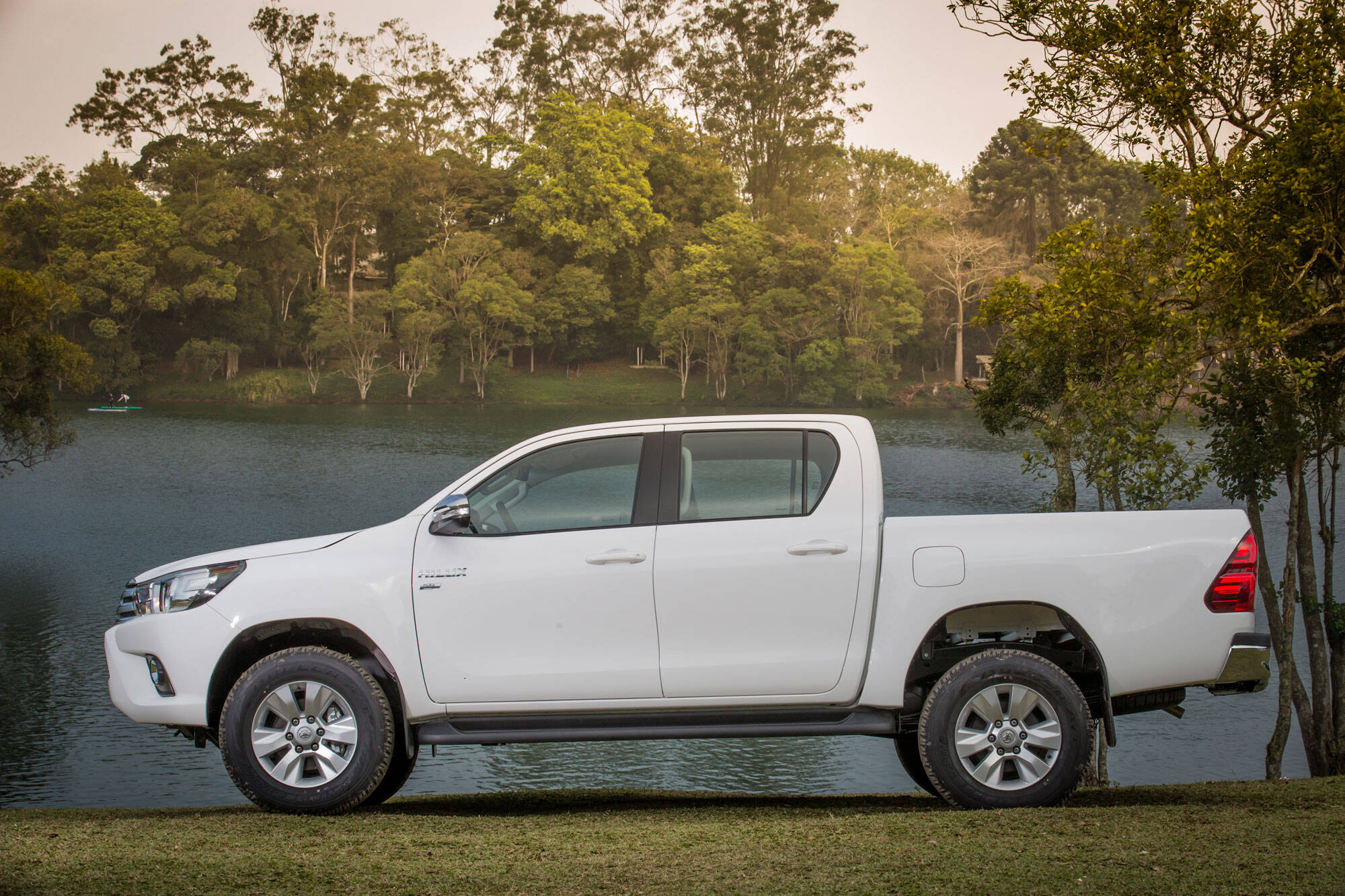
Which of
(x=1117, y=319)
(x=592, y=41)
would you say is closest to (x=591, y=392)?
(x=592, y=41)

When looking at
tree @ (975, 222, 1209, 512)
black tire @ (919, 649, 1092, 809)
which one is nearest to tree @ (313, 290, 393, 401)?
tree @ (975, 222, 1209, 512)

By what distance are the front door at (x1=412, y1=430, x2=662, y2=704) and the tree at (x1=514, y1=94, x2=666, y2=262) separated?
77.8 metres

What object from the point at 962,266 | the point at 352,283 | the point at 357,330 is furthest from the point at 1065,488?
the point at 352,283

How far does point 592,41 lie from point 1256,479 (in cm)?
9604

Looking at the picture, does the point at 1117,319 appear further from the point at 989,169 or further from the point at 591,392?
the point at 989,169

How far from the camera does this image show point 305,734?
210 inches

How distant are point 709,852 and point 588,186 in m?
81.4

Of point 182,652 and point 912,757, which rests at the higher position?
point 182,652

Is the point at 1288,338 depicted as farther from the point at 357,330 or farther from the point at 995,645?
the point at 357,330

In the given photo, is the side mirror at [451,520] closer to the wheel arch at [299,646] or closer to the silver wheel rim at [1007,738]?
the wheel arch at [299,646]

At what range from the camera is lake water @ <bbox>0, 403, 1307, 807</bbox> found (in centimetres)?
1736

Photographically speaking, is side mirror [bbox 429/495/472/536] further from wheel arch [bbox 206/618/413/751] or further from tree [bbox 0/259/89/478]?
tree [bbox 0/259/89/478]

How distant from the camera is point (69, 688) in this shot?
2138 centimetres

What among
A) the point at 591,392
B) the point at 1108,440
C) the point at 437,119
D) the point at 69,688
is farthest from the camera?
the point at 437,119
